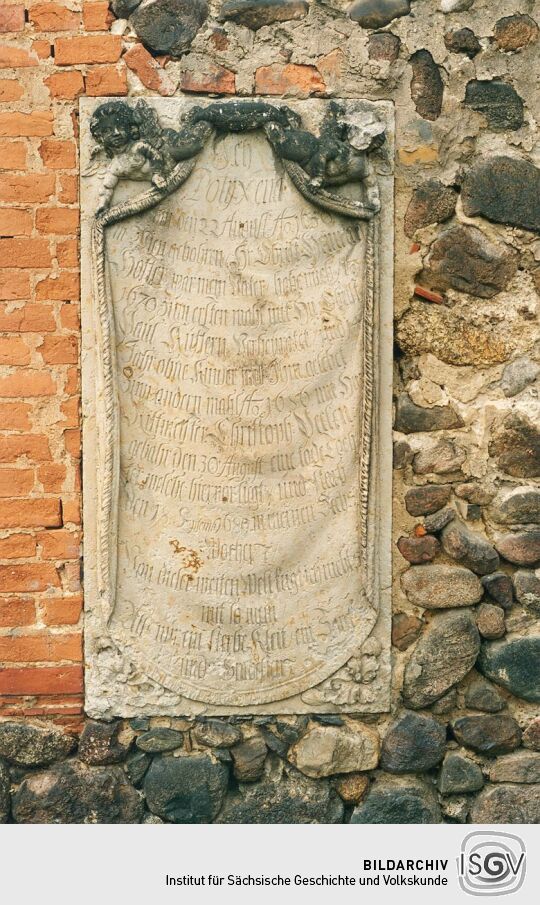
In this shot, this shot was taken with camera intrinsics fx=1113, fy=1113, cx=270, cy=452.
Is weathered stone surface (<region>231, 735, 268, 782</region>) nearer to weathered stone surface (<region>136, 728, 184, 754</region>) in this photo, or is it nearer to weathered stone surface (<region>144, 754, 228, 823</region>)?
weathered stone surface (<region>144, 754, 228, 823</region>)

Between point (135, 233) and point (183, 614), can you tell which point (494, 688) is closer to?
point (183, 614)

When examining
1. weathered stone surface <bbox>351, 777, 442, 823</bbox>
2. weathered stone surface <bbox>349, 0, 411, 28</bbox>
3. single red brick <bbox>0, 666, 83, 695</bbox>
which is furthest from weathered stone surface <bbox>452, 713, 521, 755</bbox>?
weathered stone surface <bbox>349, 0, 411, 28</bbox>

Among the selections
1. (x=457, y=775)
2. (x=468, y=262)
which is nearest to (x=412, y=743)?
(x=457, y=775)

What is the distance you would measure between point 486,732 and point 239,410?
1351mm

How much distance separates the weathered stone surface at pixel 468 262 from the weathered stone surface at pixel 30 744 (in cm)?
195

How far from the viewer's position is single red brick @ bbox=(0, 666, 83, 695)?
363 centimetres

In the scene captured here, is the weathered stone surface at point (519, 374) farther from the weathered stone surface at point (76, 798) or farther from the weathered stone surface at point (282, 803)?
the weathered stone surface at point (76, 798)

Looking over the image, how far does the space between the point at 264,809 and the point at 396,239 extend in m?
1.92

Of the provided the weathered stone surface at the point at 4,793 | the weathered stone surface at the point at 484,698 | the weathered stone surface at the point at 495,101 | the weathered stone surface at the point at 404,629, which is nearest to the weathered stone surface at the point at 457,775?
the weathered stone surface at the point at 484,698

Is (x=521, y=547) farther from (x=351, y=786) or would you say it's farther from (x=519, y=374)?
(x=351, y=786)

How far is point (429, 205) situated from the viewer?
143 inches

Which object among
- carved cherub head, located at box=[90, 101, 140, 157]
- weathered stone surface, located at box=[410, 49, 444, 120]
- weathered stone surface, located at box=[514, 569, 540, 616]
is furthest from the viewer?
weathered stone surface, located at box=[514, 569, 540, 616]

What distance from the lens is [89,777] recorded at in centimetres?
364

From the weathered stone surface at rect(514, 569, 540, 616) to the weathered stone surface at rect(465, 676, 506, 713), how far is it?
1.00 ft
